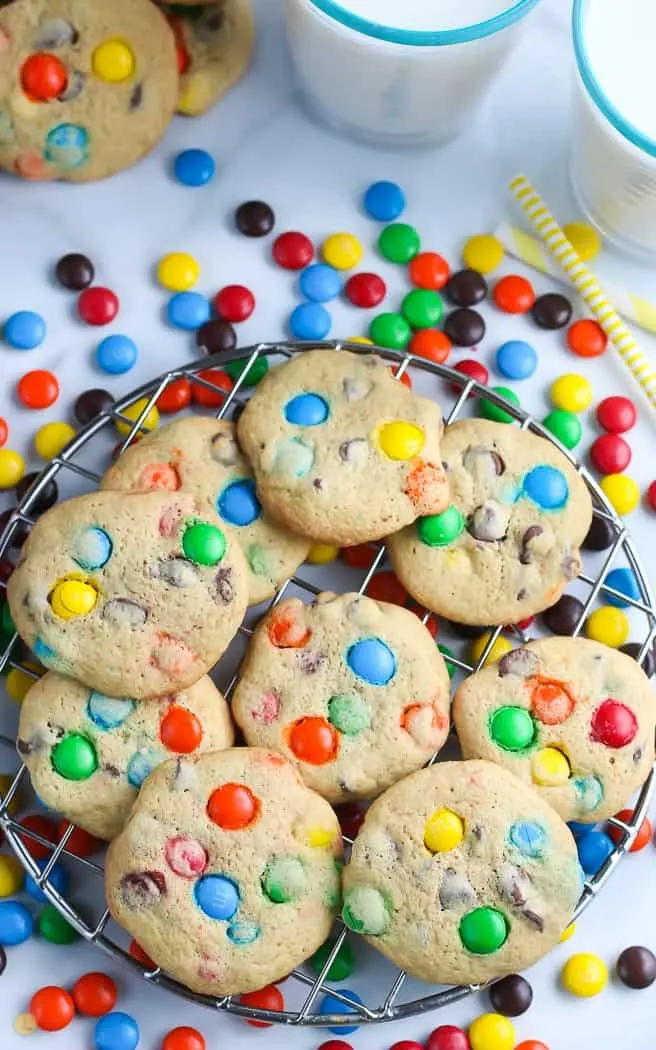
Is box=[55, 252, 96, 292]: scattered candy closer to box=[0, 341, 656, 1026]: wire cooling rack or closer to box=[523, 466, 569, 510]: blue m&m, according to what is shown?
box=[0, 341, 656, 1026]: wire cooling rack

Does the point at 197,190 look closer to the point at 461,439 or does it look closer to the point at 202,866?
the point at 461,439

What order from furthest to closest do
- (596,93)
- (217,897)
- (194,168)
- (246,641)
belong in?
(194,168) → (246,641) → (596,93) → (217,897)

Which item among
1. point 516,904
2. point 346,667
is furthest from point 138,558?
point 516,904

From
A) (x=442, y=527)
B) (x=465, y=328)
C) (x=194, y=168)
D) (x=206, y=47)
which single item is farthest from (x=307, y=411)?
(x=206, y=47)

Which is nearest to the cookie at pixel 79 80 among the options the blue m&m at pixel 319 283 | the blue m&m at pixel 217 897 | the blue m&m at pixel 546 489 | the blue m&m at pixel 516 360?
the blue m&m at pixel 319 283

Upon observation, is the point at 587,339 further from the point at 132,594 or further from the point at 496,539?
the point at 132,594
